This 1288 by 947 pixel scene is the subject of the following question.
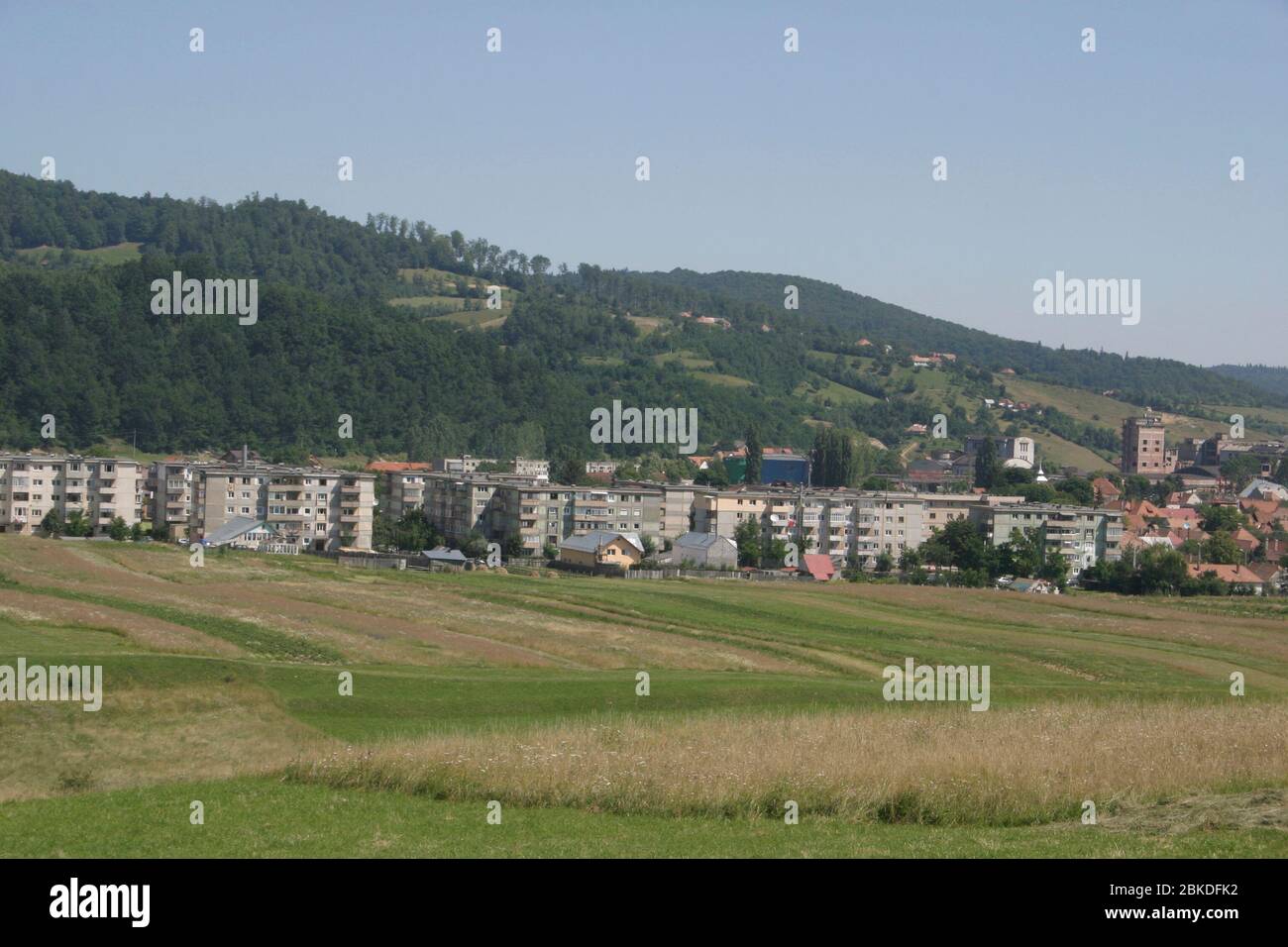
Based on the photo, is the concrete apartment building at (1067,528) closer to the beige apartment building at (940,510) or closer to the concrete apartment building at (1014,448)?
the beige apartment building at (940,510)

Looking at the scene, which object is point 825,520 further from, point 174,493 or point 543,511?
point 174,493

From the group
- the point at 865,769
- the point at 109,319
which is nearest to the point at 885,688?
the point at 865,769

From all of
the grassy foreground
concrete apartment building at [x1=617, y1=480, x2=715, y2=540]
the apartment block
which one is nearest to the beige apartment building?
concrete apartment building at [x1=617, y1=480, x2=715, y2=540]

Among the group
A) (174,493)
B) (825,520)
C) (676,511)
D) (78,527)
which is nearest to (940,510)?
(825,520)

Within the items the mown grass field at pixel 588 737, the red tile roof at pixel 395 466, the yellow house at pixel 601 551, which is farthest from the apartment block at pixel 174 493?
the mown grass field at pixel 588 737
